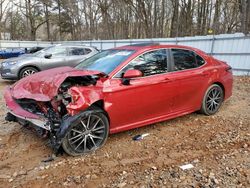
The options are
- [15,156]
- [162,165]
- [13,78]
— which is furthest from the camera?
[13,78]

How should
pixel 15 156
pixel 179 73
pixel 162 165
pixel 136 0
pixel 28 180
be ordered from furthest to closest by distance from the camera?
pixel 136 0
pixel 179 73
pixel 15 156
pixel 162 165
pixel 28 180

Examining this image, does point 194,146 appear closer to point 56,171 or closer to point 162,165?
point 162,165

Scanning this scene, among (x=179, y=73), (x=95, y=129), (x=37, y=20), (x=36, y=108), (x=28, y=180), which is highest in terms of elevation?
(x=37, y=20)

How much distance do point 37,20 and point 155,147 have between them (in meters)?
42.6

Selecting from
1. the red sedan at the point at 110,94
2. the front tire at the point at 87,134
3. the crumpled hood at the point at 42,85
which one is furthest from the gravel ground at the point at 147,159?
the crumpled hood at the point at 42,85

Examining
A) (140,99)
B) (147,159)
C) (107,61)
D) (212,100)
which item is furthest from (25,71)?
(147,159)

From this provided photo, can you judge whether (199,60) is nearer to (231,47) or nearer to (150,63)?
(150,63)

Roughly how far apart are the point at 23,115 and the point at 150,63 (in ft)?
7.52

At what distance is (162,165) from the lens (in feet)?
12.2

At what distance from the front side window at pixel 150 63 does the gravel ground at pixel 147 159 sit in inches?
44.0

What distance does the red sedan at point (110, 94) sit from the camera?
3906mm

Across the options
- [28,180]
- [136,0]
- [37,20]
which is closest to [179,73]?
[28,180]

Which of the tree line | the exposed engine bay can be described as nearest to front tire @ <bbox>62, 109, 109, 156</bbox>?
the exposed engine bay

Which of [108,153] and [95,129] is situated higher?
[95,129]
